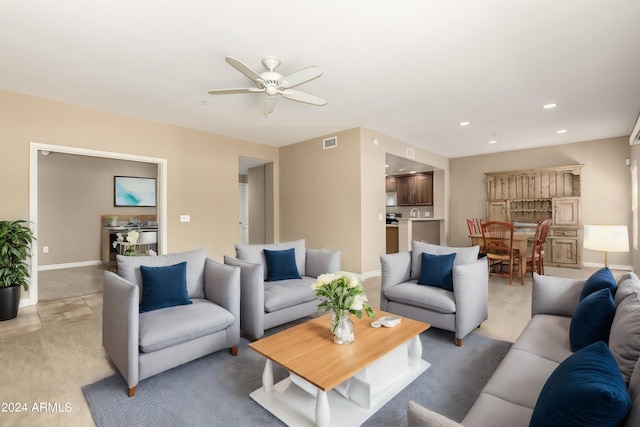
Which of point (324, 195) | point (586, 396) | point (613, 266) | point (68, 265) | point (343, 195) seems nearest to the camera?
point (586, 396)

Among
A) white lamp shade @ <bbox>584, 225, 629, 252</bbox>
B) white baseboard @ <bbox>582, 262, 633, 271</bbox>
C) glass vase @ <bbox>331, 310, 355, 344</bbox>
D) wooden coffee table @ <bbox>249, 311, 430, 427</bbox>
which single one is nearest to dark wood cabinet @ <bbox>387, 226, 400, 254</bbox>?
white baseboard @ <bbox>582, 262, 633, 271</bbox>

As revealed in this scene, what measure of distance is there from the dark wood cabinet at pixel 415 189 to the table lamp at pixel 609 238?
5968 mm

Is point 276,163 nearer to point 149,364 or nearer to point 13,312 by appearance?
point 13,312

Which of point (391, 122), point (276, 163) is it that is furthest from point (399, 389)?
point (276, 163)

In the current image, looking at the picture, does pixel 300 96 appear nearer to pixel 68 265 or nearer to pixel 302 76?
pixel 302 76

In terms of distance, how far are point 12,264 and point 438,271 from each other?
471cm

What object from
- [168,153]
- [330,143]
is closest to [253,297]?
[168,153]

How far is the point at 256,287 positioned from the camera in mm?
2738

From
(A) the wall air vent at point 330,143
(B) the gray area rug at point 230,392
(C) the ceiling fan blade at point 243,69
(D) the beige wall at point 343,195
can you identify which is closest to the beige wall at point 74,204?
(D) the beige wall at point 343,195

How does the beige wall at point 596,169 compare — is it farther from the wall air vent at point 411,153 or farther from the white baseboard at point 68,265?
the white baseboard at point 68,265

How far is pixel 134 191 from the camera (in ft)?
24.8

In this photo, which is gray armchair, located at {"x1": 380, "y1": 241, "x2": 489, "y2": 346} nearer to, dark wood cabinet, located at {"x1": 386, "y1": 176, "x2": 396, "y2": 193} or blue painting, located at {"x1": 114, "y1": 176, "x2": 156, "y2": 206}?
dark wood cabinet, located at {"x1": 386, "y1": 176, "x2": 396, "y2": 193}

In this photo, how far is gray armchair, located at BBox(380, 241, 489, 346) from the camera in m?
2.71

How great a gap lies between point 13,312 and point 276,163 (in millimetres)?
Answer: 4615
